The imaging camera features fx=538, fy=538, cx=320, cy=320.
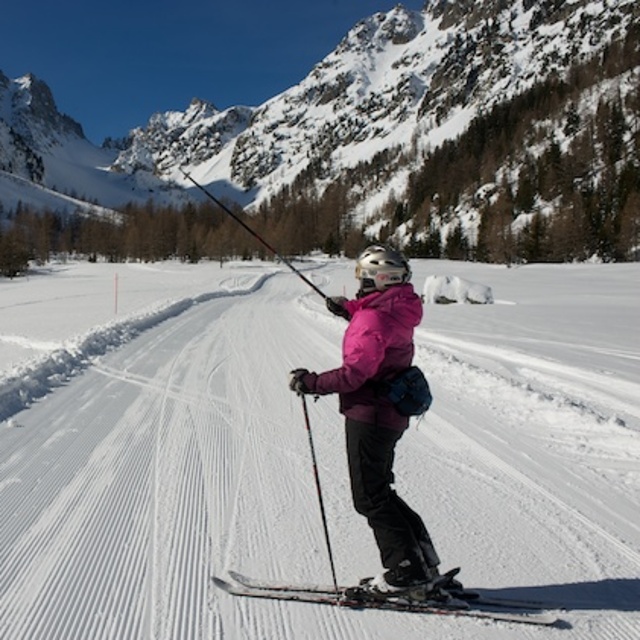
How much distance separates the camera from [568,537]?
3.88 m

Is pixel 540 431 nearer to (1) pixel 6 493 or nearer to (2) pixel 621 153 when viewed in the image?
(1) pixel 6 493

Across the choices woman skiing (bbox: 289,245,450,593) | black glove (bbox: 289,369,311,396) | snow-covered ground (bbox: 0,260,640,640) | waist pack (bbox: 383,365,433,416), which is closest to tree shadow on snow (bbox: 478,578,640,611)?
snow-covered ground (bbox: 0,260,640,640)

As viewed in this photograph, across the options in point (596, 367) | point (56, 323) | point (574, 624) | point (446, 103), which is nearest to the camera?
point (574, 624)

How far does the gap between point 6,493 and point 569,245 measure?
71.1 m

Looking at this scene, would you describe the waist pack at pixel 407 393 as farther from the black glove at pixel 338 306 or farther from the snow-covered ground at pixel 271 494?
the snow-covered ground at pixel 271 494

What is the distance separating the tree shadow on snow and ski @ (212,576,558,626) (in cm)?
19

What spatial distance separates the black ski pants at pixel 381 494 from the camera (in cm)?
307

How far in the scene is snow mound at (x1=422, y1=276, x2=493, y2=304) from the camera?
2652 cm

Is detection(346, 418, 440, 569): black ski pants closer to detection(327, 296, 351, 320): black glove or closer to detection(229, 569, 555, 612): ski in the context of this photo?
detection(229, 569, 555, 612): ski

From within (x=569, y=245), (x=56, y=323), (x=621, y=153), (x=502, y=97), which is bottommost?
(x=56, y=323)

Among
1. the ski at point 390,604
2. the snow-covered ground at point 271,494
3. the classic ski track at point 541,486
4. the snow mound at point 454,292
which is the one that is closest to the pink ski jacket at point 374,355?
the ski at point 390,604

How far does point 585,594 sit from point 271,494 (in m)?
2.46

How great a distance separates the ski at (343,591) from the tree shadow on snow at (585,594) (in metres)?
0.06

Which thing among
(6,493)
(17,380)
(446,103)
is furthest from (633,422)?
(446,103)
